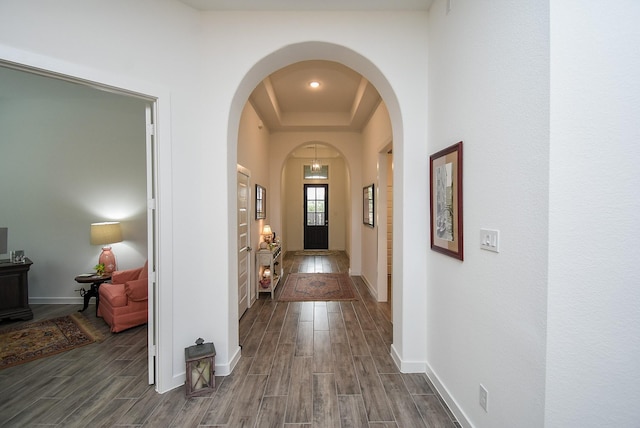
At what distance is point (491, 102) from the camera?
5.00 feet

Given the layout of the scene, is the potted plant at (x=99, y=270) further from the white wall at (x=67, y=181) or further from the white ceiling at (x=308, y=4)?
the white ceiling at (x=308, y=4)

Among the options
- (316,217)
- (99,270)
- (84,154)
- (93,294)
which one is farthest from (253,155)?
(316,217)

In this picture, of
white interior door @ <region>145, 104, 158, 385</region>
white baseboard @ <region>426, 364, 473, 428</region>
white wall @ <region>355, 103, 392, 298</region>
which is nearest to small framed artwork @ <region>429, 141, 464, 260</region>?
white baseboard @ <region>426, 364, 473, 428</region>

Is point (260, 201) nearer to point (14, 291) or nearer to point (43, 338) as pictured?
point (43, 338)

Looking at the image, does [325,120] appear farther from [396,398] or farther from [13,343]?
[13,343]

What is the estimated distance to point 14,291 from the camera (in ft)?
11.9

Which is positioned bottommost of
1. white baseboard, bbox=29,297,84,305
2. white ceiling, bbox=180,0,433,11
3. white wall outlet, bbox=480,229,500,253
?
white baseboard, bbox=29,297,84,305

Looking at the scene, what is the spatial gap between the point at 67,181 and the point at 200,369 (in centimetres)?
413

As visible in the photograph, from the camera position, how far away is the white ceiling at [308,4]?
229 cm

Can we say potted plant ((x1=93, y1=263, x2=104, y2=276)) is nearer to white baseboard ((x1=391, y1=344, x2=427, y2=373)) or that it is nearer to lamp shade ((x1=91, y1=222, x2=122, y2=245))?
lamp shade ((x1=91, y1=222, x2=122, y2=245))

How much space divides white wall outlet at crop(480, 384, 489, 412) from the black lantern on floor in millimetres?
1923

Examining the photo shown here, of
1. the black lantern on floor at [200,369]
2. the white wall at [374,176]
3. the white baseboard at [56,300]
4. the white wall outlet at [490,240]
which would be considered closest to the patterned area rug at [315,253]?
the white wall at [374,176]

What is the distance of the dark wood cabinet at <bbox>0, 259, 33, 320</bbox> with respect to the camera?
3553 mm

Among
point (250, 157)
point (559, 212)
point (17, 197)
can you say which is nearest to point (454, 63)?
point (559, 212)
